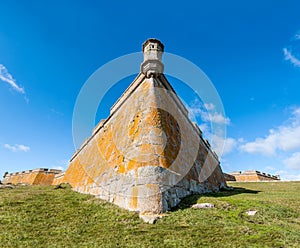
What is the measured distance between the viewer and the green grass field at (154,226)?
14.0ft

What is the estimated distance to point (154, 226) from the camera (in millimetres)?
5121

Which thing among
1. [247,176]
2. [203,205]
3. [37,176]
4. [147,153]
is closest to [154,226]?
[203,205]

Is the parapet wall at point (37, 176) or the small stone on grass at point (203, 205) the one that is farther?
the parapet wall at point (37, 176)

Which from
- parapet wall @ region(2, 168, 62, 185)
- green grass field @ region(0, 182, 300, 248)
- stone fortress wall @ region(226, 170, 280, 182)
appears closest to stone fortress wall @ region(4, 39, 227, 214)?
green grass field @ region(0, 182, 300, 248)

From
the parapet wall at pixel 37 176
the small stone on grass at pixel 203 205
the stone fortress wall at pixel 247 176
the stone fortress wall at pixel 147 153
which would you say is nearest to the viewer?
the small stone on grass at pixel 203 205

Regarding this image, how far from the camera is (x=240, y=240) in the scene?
4.17m

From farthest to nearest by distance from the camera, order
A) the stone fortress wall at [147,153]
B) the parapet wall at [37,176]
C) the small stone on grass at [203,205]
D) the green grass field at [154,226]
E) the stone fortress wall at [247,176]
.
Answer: the stone fortress wall at [247,176] < the parapet wall at [37,176] < the stone fortress wall at [147,153] < the small stone on grass at [203,205] < the green grass field at [154,226]

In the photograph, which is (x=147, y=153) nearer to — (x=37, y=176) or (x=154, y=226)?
(x=154, y=226)

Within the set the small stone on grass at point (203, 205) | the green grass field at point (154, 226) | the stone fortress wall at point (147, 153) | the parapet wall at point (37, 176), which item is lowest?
the green grass field at point (154, 226)

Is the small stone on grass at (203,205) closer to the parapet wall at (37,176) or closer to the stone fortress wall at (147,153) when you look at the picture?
the stone fortress wall at (147,153)

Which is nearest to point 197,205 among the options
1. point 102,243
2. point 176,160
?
point 176,160

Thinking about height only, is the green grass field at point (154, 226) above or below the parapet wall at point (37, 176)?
below

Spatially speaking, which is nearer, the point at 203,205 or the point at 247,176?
the point at 203,205

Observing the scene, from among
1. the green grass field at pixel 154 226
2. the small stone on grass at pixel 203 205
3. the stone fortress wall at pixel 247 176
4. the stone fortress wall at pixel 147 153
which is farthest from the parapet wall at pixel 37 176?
the small stone on grass at pixel 203 205
